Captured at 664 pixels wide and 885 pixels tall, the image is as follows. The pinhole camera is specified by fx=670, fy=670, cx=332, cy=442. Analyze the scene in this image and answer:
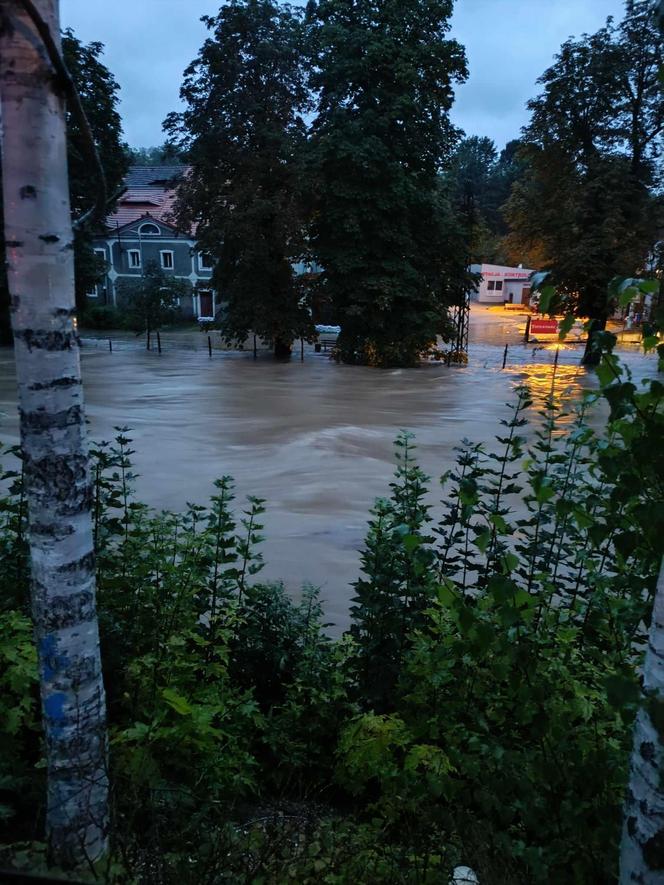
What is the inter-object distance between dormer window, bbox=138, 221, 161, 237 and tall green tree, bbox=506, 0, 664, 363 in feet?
81.9

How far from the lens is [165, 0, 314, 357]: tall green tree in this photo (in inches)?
922

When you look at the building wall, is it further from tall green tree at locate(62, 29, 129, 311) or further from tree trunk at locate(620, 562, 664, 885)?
tree trunk at locate(620, 562, 664, 885)

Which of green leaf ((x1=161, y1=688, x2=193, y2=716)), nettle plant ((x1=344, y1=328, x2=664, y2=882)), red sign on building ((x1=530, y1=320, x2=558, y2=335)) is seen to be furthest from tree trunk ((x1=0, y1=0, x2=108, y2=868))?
red sign on building ((x1=530, y1=320, x2=558, y2=335))

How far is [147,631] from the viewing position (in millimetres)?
3572

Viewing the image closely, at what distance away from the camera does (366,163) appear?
23.6 meters

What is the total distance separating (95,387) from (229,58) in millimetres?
12436

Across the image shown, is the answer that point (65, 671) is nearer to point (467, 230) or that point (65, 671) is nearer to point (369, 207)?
point (369, 207)

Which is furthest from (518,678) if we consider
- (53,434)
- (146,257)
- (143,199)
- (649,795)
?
(143,199)

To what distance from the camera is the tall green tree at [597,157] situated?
1019 inches

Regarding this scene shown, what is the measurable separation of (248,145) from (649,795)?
2568cm

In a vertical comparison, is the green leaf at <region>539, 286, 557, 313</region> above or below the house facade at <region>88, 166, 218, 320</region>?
below

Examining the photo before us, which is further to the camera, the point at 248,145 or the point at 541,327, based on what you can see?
the point at 541,327

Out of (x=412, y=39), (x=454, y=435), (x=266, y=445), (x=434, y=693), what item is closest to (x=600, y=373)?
(x=434, y=693)

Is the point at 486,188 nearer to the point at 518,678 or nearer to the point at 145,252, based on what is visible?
the point at 145,252
